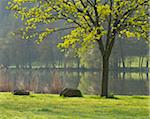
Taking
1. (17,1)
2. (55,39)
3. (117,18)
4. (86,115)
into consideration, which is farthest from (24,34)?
(55,39)

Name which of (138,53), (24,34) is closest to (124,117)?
(24,34)

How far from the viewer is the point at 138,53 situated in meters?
62.4

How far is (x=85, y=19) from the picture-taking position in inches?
629

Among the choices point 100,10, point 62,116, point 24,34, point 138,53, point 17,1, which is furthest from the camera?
point 138,53

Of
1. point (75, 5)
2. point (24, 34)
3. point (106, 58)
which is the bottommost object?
point (106, 58)

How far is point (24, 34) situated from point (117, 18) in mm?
4353

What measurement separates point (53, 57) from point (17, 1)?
2462 inches

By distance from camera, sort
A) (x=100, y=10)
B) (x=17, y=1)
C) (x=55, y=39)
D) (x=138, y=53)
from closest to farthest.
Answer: (x=100, y=10), (x=17, y=1), (x=138, y=53), (x=55, y=39)

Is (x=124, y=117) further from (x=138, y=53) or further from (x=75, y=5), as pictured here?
(x=138, y=53)

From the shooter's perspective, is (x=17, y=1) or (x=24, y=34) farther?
(x=24, y=34)

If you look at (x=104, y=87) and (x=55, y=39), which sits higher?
(x=55, y=39)

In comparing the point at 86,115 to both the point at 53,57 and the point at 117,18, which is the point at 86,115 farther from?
the point at 53,57

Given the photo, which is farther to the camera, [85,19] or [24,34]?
[24,34]

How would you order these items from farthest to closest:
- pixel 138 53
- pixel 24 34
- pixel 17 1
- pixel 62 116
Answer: pixel 138 53 < pixel 24 34 < pixel 17 1 < pixel 62 116
